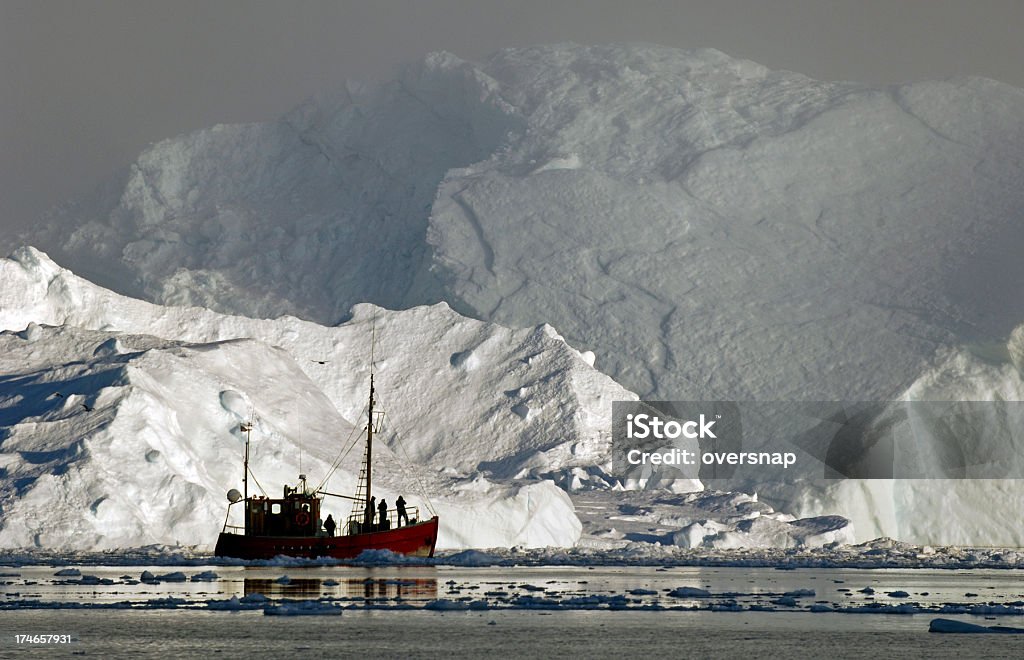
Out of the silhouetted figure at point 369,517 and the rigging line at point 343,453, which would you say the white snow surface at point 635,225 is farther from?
the silhouetted figure at point 369,517

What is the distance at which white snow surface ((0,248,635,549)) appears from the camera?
4659 centimetres

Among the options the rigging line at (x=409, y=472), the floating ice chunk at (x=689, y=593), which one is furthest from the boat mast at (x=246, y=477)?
the floating ice chunk at (x=689, y=593)

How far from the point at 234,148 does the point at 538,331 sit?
1220 inches

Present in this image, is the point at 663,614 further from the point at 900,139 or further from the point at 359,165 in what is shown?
the point at 359,165

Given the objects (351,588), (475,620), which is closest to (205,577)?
(351,588)

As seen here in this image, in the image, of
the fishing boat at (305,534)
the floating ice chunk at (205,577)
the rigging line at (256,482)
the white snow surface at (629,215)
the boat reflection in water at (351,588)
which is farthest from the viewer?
the white snow surface at (629,215)

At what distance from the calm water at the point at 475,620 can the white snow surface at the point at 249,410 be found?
23.0 ft

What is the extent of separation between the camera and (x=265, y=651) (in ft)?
78.7

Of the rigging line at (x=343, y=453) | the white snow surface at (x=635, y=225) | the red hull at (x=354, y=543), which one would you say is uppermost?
the white snow surface at (x=635, y=225)

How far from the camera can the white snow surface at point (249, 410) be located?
46.6 metres

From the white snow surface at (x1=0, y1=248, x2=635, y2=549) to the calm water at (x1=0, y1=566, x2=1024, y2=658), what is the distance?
700cm

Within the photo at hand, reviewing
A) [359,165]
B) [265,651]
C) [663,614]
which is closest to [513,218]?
[359,165]

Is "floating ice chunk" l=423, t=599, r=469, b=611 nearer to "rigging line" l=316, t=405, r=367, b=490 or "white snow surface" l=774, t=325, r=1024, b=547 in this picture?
"rigging line" l=316, t=405, r=367, b=490

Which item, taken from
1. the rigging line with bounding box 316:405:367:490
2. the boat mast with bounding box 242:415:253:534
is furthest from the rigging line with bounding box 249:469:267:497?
the rigging line with bounding box 316:405:367:490
